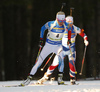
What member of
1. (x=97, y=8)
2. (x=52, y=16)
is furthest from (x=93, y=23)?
(x=52, y=16)

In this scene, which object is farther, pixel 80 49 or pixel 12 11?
pixel 12 11

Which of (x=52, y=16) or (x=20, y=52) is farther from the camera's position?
(x=20, y=52)

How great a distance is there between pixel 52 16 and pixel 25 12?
679 cm

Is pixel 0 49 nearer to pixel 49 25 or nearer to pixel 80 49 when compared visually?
pixel 80 49

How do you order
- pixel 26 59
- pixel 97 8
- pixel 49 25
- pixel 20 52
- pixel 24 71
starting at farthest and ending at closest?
1. pixel 97 8
2. pixel 20 52
3. pixel 26 59
4. pixel 24 71
5. pixel 49 25

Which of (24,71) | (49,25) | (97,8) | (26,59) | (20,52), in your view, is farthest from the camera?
(97,8)

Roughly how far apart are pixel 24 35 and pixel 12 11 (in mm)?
1306

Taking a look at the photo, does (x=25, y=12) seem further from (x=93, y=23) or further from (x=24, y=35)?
(x=93, y=23)

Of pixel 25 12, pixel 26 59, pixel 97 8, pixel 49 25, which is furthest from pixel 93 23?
pixel 49 25

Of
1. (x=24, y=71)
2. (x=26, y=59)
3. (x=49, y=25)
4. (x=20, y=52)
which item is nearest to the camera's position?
(x=49, y=25)

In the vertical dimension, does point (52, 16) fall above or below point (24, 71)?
above

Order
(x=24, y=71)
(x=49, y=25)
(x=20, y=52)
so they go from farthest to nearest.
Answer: (x=20, y=52), (x=24, y=71), (x=49, y=25)

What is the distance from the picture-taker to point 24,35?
2314 cm

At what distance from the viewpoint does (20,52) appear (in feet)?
71.6
